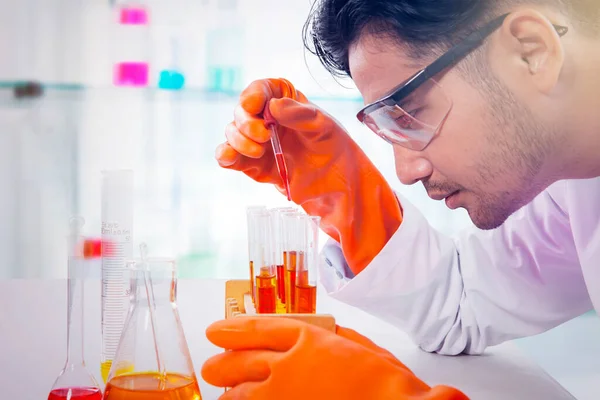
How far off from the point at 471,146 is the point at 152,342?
2.53 feet

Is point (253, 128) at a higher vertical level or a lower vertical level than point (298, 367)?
higher

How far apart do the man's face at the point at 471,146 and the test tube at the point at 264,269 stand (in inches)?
14.6

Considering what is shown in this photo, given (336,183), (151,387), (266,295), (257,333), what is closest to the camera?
(151,387)

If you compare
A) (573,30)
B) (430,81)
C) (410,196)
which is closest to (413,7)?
(430,81)

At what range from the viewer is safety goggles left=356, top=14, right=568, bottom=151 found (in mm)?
1191

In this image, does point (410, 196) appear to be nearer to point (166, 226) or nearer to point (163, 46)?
point (166, 226)

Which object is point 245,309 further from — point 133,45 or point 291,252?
point 133,45

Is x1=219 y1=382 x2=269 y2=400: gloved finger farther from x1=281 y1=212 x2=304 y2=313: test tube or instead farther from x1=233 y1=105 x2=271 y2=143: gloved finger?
x1=233 y1=105 x2=271 y2=143: gloved finger

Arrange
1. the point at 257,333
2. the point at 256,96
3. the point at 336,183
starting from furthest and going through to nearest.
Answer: the point at 336,183, the point at 256,96, the point at 257,333

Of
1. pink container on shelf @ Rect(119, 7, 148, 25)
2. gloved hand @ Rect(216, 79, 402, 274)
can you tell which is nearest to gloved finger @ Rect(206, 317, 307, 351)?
gloved hand @ Rect(216, 79, 402, 274)

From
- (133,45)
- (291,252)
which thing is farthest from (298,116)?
(133,45)

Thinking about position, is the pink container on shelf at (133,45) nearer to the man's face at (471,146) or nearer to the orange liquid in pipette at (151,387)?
the man's face at (471,146)

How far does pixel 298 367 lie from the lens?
847 millimetres

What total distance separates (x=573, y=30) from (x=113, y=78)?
309 centimetres
